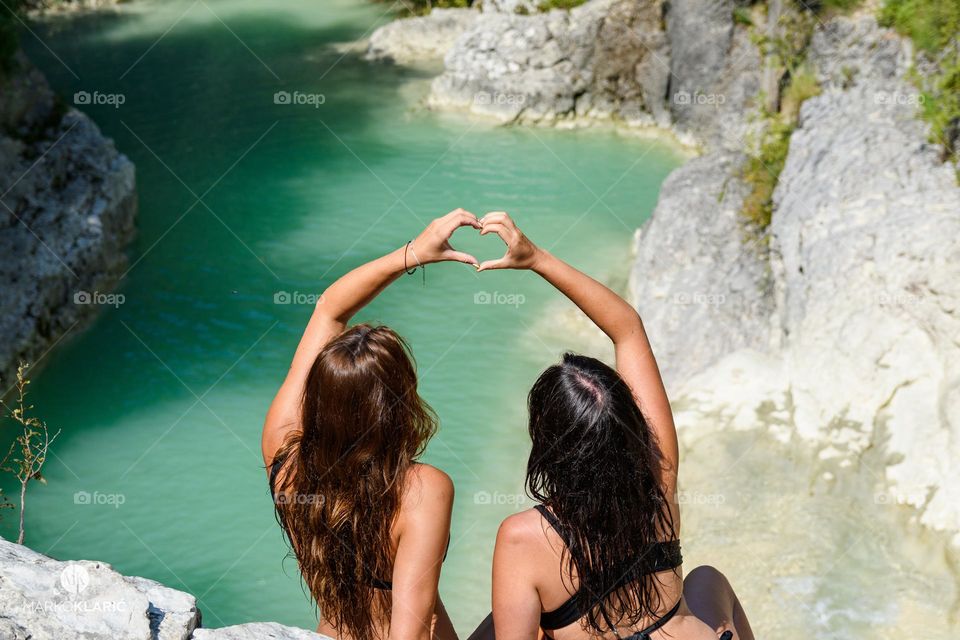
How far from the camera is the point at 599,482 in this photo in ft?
7.61

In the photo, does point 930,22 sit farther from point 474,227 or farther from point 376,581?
point 376,581

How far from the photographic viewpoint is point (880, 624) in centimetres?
472

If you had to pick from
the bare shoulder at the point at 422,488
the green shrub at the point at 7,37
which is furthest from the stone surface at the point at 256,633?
the green shrub at the point at 7,37

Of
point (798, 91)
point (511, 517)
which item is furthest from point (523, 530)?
point (798, 91)

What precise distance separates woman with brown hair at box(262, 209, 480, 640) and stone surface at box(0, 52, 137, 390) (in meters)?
5.72

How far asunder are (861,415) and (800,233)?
1.67 metres

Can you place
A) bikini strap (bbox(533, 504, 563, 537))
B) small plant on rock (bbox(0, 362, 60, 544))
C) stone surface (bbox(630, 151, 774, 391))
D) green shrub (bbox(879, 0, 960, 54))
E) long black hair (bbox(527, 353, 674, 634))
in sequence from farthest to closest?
green shrub (bbox(879, 0, 960, 54)) < stone surface (bbox(630, 151, 774, 391)) < small plant on rock (bbox(0, 362, 60, 544)) < bikini strap (bbox(533, 504, 563, 537)) < long black hair (bbox(527, 353, 674, 634))

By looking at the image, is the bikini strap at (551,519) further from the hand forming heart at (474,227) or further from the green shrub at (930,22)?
the green shrub at (930,22)

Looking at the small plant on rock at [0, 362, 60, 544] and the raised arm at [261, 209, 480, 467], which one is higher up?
the raised arm at [261, 209, 480, 467]

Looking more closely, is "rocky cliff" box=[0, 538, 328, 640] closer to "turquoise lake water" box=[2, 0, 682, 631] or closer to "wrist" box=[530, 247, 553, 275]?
"wrist" box=[530, 247, 553, 275]

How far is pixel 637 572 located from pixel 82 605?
4.32 feet

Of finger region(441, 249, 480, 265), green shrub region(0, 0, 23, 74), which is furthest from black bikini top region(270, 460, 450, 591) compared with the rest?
green shrub region(0, 0, 23, 74)

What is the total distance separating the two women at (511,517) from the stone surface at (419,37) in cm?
1381

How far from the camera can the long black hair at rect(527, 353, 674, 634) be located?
7.47 feet
